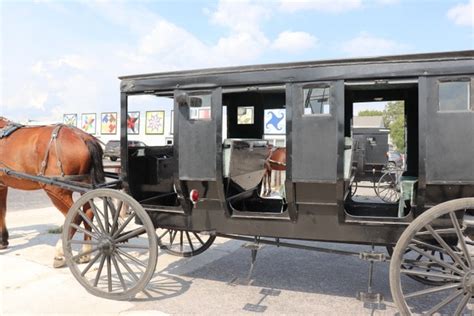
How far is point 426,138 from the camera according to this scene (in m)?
3.27

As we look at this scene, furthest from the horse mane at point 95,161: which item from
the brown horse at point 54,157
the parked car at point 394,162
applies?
the parked car at point 394,162

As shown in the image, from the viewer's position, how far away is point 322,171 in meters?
3.52

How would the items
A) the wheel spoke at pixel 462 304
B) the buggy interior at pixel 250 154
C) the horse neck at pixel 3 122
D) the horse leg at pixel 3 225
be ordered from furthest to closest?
1. the horse neck at pixel 3 122
2. the horse leg at pixel 3 225
3. the buggy interior at pixel 250 154
4. the wheel spoke at pixel 462 304

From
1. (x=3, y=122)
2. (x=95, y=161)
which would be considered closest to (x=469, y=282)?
(x=95, y=161)

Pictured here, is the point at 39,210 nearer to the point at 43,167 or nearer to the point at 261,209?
the point at 43,167

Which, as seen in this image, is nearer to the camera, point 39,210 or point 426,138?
point 426,138

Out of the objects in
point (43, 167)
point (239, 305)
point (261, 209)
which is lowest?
point (239, 305)

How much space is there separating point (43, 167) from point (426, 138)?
468 centimetres

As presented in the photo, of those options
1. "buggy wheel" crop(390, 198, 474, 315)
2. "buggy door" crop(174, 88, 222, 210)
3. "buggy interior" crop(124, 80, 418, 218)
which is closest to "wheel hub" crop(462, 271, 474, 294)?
"buggy wheel" crop(390, 198, 474, 315)

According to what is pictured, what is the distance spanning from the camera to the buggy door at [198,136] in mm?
3889

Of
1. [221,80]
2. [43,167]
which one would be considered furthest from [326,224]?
[43,167]

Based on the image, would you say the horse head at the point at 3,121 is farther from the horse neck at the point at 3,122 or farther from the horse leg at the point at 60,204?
the horse leg at the point at 60,204

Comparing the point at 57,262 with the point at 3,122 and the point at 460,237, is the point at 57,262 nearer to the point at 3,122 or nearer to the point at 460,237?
the point at 3,122

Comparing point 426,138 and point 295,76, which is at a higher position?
point 295,76
